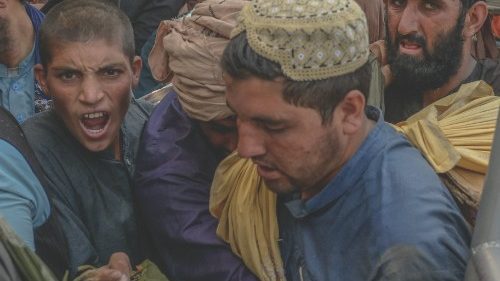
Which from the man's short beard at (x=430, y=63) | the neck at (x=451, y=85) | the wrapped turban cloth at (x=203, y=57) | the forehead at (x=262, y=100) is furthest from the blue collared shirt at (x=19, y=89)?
the forehead at (x=262, y=100)

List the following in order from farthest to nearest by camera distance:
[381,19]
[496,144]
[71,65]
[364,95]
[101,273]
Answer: [381,19] → [71,65] → [101,273] → [364,95] → [496,144]

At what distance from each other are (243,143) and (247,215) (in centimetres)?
34

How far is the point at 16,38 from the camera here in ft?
14.0

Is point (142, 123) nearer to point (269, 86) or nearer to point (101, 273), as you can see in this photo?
point (101, 273)

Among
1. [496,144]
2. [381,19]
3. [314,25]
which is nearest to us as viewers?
[496,144]

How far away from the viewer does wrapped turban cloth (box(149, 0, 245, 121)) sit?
9.61 ft

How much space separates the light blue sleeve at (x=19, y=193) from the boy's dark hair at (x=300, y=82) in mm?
698

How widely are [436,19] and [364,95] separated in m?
1.26

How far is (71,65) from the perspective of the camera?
309 centimetres

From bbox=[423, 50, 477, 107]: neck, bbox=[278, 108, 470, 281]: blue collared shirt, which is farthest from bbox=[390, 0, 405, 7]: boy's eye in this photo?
bbox=[278, 108, 470, 281]: blue collared shirt

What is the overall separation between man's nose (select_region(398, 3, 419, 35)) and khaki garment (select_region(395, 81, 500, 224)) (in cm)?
81

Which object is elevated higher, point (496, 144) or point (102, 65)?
point (496, 144)

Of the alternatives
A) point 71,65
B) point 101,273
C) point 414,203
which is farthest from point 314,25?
point 71,65

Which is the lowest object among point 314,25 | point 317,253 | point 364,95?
point 317,253
